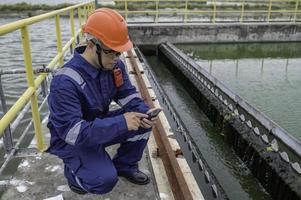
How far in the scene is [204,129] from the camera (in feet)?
19.9

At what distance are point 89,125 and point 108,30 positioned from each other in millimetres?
581

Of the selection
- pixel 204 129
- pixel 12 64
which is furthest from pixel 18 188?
pixel 12 64

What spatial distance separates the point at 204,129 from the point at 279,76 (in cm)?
432

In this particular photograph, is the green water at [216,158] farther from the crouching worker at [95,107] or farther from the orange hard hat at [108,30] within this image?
the orange hard hat at [108,30]

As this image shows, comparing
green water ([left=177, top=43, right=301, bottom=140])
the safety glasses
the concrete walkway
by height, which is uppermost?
the safety glasses

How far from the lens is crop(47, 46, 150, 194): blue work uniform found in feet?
6.49

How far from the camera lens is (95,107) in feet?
7.32

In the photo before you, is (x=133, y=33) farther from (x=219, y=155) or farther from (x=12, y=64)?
(x=219, y=155)

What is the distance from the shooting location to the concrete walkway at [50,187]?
8.03ft

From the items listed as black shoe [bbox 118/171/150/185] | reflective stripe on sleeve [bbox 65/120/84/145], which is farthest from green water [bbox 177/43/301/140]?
reflective stripe on sleeve [bbox 65/120/84/145]

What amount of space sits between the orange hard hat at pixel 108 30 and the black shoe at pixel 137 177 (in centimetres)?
105

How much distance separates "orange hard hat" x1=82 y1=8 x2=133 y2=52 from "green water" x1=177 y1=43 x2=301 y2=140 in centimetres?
435

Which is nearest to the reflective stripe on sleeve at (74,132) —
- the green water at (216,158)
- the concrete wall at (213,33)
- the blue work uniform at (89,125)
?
the blue work uniform at (89,125)

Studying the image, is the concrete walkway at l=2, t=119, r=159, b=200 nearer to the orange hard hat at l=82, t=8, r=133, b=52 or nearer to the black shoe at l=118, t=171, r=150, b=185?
the black shoe at l=118, t=171, r=150, b=185
